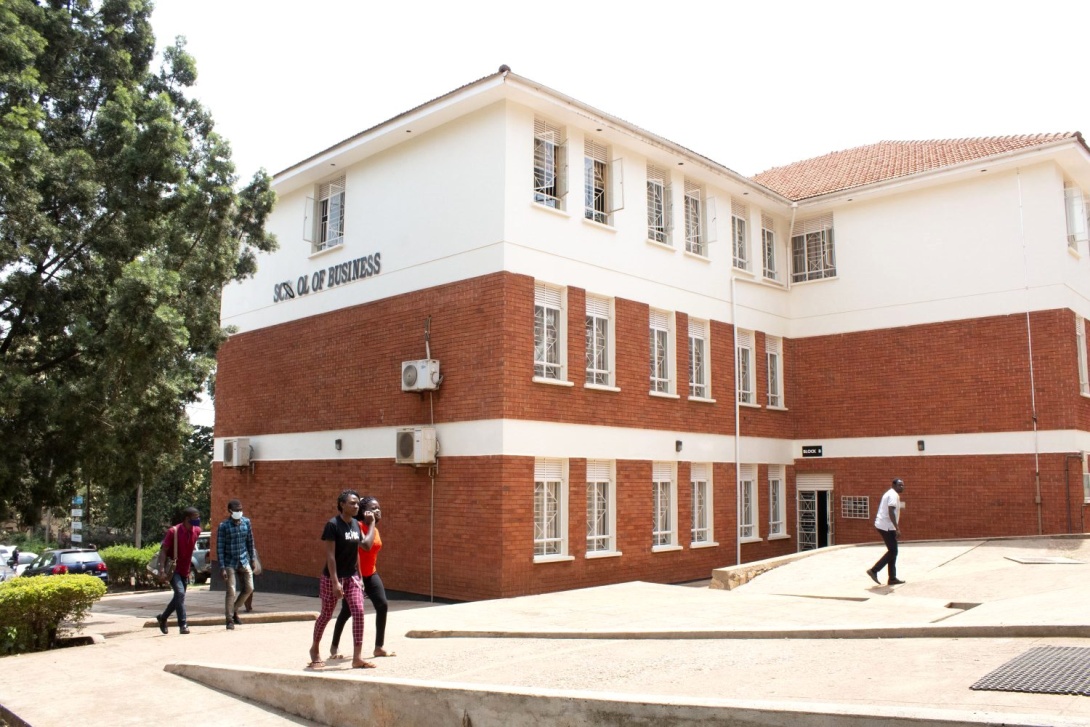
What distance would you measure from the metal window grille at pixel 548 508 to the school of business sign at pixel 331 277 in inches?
203

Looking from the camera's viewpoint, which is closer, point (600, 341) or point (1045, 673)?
point (1045, 673)

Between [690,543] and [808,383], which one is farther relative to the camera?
[808,383]

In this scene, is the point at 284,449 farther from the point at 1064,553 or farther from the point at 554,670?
the point at 1064,553

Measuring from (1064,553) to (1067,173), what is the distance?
8605 mm

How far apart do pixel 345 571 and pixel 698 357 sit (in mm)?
12123

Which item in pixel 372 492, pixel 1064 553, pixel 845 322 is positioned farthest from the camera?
pixel 845 322

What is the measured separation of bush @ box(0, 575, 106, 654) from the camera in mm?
11523

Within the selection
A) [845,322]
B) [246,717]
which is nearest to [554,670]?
[246,717]

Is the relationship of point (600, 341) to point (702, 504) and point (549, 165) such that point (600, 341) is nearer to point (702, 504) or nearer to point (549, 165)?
point (549, 165)

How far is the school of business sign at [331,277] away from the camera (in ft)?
58.2

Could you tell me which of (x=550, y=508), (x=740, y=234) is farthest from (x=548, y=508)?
(x=740, y=234)

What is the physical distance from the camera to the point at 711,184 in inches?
784

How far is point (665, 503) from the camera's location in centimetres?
1811

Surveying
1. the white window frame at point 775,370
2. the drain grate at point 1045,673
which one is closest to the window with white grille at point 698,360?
the white window frame at point 775,370
